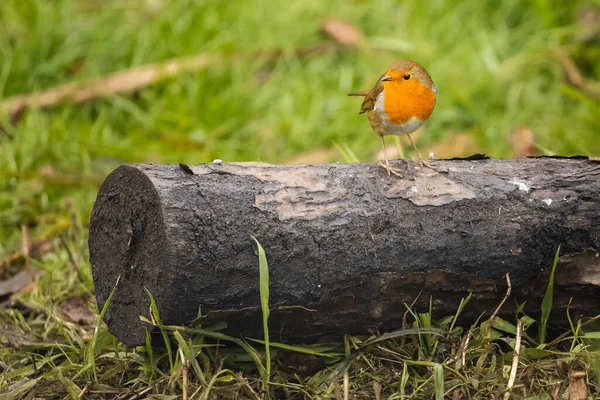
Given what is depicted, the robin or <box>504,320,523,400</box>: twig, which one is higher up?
the robin

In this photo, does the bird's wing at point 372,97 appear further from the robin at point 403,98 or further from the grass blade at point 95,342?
the grass blade at point 95,342

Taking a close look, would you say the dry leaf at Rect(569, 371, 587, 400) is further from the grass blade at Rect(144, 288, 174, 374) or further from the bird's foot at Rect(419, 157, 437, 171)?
the grass blade at Rect(144, 288, 174, 374)

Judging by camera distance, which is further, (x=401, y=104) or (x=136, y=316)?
(x=401, y=104)

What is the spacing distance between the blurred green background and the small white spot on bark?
6.33ft

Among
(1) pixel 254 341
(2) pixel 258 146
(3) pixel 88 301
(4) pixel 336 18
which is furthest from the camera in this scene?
(4) pixel 336 18

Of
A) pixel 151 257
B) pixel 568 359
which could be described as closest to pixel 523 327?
pixel 568 359

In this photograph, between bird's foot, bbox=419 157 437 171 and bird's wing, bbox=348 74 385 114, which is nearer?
bird's foot, bbox=419 157 437 171

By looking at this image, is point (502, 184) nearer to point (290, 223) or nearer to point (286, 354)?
point (290, 223)

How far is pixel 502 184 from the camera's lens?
9.06ft

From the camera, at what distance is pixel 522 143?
464 centimetres

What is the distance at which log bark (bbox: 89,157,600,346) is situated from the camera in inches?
98.0

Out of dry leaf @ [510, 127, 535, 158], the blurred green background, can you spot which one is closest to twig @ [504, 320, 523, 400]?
dry leaf @ [510, 127, 535, 158]

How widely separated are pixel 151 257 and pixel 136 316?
25 cm

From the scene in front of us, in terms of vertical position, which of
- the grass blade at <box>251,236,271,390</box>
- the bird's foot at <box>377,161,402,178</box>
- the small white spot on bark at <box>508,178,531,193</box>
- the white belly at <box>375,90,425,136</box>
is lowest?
the grass blade at <box>251,236,271,390</box>
